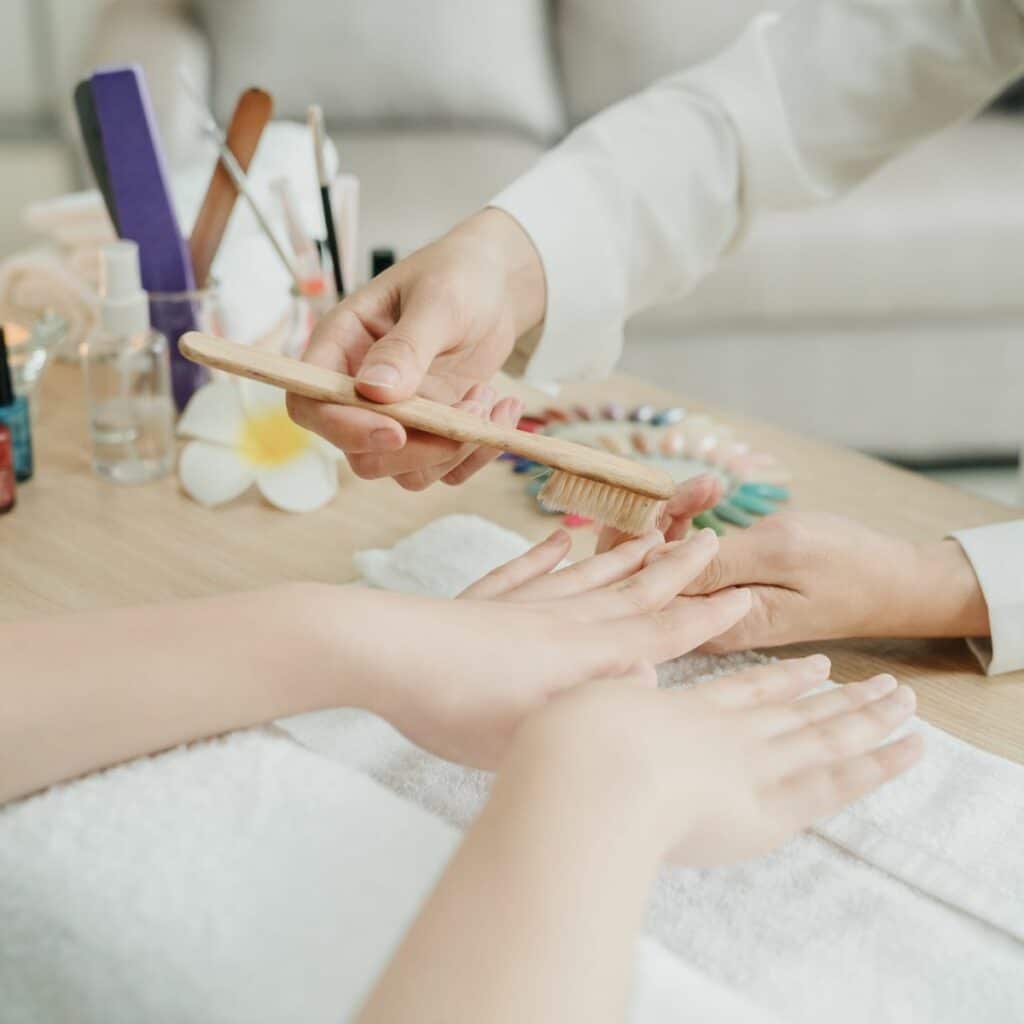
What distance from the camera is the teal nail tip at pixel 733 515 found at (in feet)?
2.74

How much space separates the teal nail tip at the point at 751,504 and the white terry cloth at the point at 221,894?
16.0 inches

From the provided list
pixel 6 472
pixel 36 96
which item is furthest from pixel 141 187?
pixel 36 96

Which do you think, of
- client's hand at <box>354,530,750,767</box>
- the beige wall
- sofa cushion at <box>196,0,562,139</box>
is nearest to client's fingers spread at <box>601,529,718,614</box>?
client's hand at <box>354,530,750,767</box>

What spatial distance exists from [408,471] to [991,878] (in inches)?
14.2

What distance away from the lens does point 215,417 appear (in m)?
0.90

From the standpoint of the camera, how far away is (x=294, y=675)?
0.55m

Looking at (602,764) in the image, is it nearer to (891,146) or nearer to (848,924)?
(848,924)

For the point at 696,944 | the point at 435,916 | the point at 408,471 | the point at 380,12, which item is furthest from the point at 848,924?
the point at 380,12

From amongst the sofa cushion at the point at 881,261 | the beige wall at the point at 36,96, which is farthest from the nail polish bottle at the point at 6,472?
the beige wall at the point at 36,96

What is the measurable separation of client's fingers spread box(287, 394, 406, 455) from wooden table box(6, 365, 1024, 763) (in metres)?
0.15

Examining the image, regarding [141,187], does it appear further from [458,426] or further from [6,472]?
[458,426]

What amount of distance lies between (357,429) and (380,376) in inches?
1.4

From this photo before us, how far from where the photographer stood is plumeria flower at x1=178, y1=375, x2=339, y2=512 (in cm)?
88

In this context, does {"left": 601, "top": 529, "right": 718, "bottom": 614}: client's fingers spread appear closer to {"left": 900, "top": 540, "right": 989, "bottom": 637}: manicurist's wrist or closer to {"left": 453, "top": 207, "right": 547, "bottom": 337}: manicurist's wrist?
{"left": 900, "top": 540, "right": 989, "bottom": 637}: manicurist's wrist
